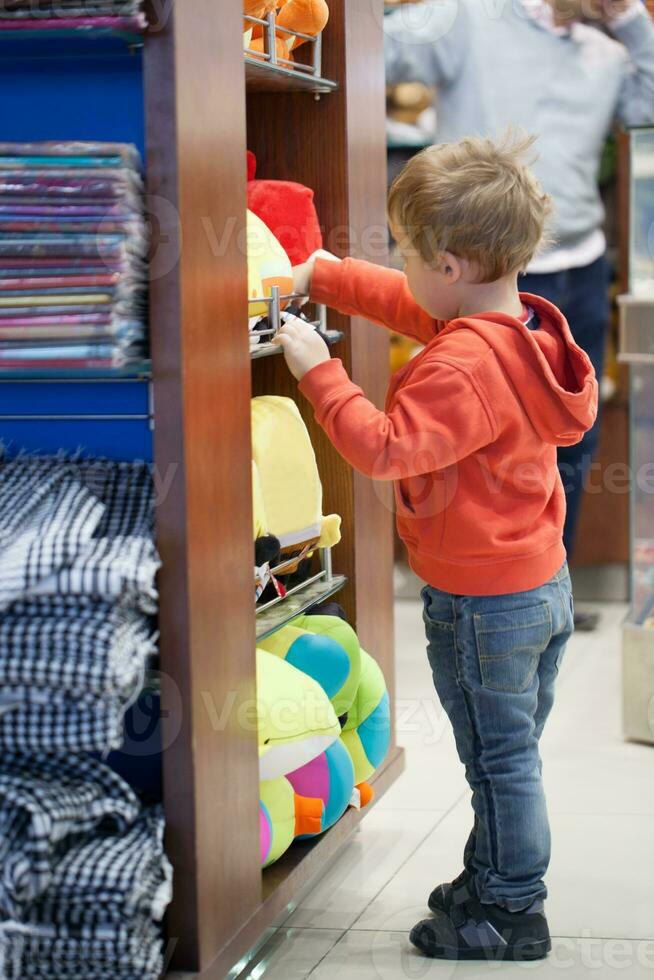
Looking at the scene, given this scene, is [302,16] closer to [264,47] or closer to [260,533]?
[264,47]

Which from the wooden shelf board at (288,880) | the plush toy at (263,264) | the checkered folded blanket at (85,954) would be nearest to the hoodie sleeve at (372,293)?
the plush toy at (263,264)

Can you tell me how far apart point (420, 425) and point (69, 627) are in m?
0.52

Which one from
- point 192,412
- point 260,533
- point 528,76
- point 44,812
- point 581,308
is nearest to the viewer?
point 44,812

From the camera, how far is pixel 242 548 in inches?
64.2

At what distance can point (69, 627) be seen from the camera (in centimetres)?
137

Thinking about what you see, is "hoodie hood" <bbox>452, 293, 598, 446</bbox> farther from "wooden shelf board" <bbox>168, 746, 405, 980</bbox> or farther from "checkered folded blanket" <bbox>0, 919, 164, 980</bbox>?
"checkered folded blanket" <bbox>0, 919, 164, 980</bbox>

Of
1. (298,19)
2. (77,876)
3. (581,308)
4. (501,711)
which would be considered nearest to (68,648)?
(77,876)

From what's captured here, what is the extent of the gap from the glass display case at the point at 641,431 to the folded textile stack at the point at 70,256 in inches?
62.0

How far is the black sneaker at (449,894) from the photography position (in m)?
1.87

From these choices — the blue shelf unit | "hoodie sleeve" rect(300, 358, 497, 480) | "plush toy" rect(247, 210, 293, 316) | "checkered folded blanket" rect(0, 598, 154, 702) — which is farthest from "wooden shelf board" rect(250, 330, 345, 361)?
"checkered folded blanket" rect(0, 598, 154, 702)

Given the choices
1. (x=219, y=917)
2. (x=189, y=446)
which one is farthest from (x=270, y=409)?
(x=219, y=917)

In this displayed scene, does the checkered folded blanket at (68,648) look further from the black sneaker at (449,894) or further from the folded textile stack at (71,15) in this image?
the black sneaker at (449,894)

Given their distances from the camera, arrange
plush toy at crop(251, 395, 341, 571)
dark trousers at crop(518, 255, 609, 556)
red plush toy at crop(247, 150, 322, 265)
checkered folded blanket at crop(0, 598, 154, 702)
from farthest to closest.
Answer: dark trousers at crop(518, 255, 609, 556) → red plush toy at crop(247, 150, 322, 265) → plush toy at crop(251, 395, 341, 571) → checkered folded blanket at crop(0, 598, 154, 702)

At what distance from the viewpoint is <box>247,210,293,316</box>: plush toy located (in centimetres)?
178
